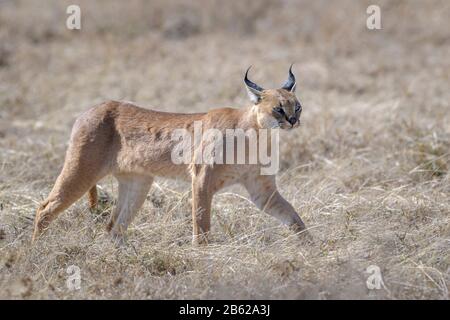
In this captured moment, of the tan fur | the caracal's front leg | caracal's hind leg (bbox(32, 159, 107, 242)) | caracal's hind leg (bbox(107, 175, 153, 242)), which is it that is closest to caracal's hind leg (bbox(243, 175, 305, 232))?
the tan fur

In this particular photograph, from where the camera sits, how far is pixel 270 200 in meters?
7.50

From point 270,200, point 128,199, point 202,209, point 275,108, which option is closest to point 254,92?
point 275,108

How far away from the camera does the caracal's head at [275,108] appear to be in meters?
7.24

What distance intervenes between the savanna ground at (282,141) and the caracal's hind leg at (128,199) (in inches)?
5.7

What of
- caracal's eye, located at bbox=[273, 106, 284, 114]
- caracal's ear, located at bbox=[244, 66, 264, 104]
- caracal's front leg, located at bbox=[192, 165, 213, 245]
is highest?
caracal's ear, located at bbox=[244, 66, 264, 104]

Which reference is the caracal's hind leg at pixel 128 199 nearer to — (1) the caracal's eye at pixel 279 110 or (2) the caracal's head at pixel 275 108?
(2) the caracal's head at pixel 275 108

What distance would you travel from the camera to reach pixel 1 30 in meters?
17.9

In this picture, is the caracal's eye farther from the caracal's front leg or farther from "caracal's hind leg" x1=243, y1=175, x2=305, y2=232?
the caracal's front leg

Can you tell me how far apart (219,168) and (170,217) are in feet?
3.16

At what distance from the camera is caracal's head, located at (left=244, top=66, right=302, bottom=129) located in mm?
7242

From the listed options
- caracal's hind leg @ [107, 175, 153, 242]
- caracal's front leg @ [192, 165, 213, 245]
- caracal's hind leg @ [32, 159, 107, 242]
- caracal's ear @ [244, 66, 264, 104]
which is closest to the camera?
caracal's front leg @ [192, 165, 213, 245]

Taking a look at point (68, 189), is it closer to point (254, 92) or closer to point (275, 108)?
point (254, 92)

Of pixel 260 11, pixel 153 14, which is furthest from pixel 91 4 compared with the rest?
pixel 260 11

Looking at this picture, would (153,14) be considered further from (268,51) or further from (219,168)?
(219,168)
